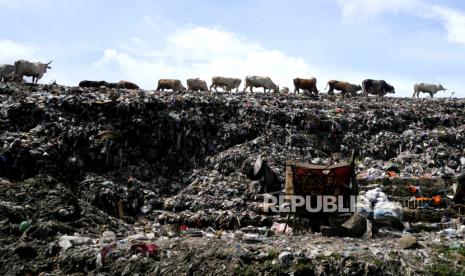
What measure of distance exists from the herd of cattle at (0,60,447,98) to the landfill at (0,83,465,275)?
1.79m

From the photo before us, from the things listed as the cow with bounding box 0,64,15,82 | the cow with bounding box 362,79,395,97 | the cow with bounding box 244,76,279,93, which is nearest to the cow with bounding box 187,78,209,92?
the cow with bounding box 244,76,279,93

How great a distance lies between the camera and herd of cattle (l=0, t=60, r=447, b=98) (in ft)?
50.3

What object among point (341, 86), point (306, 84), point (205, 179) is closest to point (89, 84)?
point (205, 179)

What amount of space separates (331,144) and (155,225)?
5585 mm

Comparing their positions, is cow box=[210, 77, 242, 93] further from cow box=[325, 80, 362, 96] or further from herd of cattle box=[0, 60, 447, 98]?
cow box=[325, 80, 362, 96]

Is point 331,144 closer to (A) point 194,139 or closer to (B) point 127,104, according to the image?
(A) point 194,139

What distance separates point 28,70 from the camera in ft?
50.1

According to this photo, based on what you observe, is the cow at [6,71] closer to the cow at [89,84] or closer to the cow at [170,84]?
the cow at [89,84]

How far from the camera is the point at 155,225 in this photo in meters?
9.73

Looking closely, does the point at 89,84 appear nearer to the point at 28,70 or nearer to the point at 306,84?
the point at 28,70

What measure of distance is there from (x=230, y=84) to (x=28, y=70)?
7.09 m

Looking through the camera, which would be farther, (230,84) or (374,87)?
(374,87)

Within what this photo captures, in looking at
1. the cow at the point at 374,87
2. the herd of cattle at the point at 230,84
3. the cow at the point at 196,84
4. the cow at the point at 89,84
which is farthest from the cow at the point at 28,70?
the cow at the point at 374,87

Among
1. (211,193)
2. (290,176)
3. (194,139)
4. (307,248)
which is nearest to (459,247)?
(307,248)
